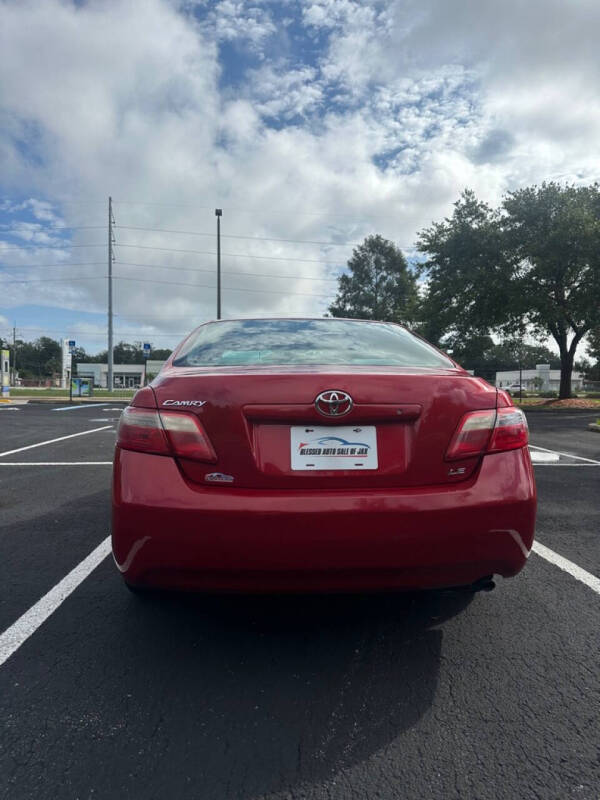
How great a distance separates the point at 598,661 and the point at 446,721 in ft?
2.74

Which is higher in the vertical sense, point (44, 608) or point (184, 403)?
point (184, 403)

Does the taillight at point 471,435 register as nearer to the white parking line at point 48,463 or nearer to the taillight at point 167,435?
the taillight at point 167,435

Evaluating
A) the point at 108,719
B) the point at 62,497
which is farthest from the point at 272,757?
the point at 62,497

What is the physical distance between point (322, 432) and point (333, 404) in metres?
0.11

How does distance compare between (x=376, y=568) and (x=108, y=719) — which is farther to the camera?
(x=376, y=568)

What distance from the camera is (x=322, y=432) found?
198cm

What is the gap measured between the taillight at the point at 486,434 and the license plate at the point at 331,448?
1.07 ft

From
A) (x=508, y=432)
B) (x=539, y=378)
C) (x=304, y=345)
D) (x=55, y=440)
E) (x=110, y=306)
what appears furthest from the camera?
(x=539, y=378)

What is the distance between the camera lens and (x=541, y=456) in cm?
792

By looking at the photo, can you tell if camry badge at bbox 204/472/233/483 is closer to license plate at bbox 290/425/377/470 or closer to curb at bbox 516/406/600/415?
license plate at bbox 290/425/377/470

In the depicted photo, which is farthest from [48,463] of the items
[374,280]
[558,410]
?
[374,280]

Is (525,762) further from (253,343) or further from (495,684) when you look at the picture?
(253,343)

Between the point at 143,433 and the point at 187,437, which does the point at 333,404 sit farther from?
the point at 143,433

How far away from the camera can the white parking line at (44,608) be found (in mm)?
2266
